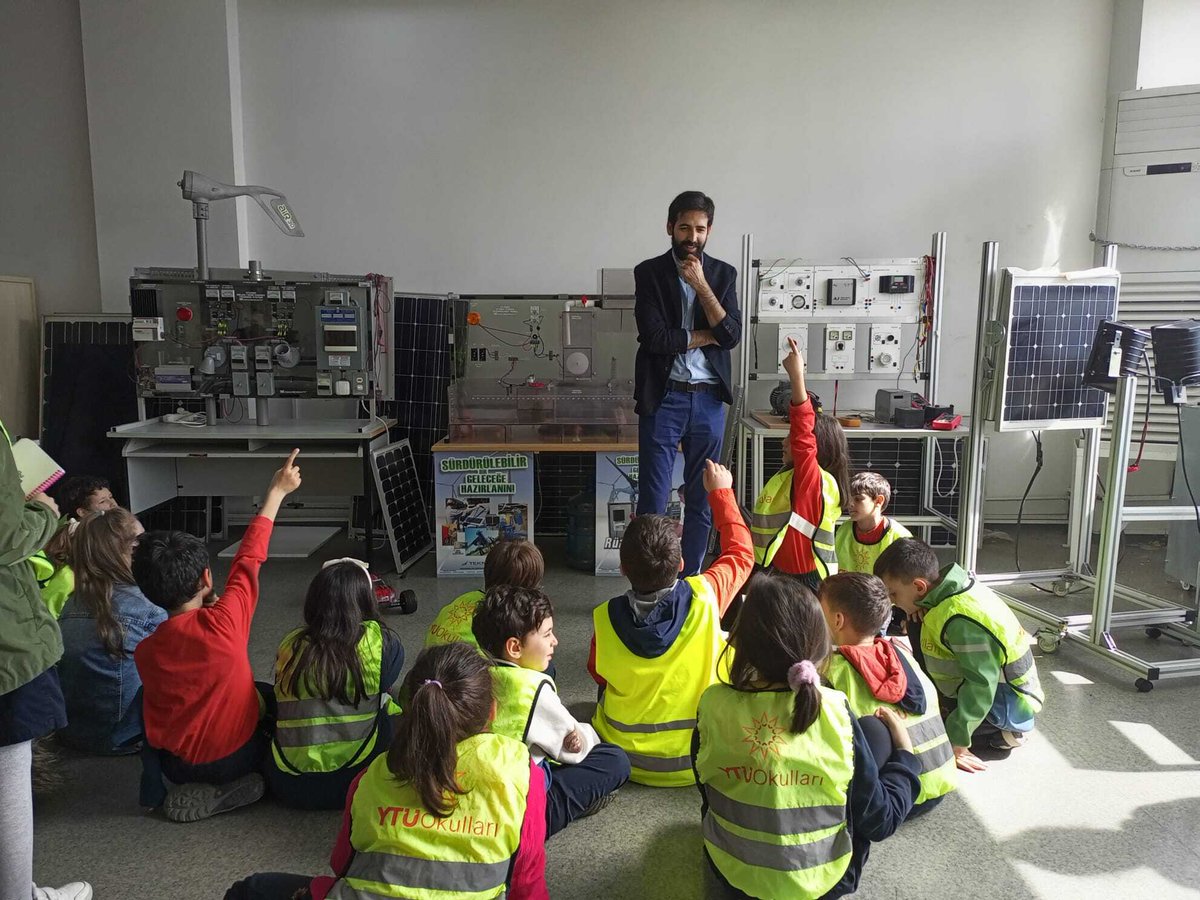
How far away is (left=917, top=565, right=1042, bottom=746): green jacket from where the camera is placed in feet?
7.72

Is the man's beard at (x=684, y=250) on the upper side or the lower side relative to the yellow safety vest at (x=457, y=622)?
upper

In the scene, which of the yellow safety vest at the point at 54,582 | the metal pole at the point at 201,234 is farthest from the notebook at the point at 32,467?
the metal pole at the point at 201,234

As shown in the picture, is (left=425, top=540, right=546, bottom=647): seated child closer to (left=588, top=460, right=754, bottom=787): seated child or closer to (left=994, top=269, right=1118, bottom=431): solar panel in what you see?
(left=588, top=460, right=754, bottom=787): seated child

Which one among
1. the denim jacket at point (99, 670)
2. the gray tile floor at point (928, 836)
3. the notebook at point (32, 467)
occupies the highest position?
the notebook at point (32, 467)

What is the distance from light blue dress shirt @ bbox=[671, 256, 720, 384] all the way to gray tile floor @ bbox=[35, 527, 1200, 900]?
54.7 inches

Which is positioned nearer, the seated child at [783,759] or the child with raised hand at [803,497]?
the seated child at [783,759]

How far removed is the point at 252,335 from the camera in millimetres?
4332

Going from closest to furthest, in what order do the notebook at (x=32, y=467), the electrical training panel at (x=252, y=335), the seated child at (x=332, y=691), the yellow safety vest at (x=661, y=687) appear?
the notebook at (x=32, y=467), the seated child at (x=332, y=691), the yellow safety vest at (x=661, y=687), the electrical training panel at (x=252, y=335)

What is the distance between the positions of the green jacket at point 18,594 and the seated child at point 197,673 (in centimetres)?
46

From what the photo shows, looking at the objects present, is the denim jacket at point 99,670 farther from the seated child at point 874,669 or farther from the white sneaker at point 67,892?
the seated child at point 874,669

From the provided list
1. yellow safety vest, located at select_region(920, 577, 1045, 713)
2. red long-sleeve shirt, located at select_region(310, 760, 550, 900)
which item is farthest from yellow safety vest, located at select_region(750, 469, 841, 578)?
red long-sleeve shirt, located at select_region(310, 760, 550, 900)

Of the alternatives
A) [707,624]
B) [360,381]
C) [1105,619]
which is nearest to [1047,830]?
[707,624]

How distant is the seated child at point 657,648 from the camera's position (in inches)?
85.3

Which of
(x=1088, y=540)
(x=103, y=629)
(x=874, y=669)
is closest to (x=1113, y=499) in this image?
(x=1088, y=540)
